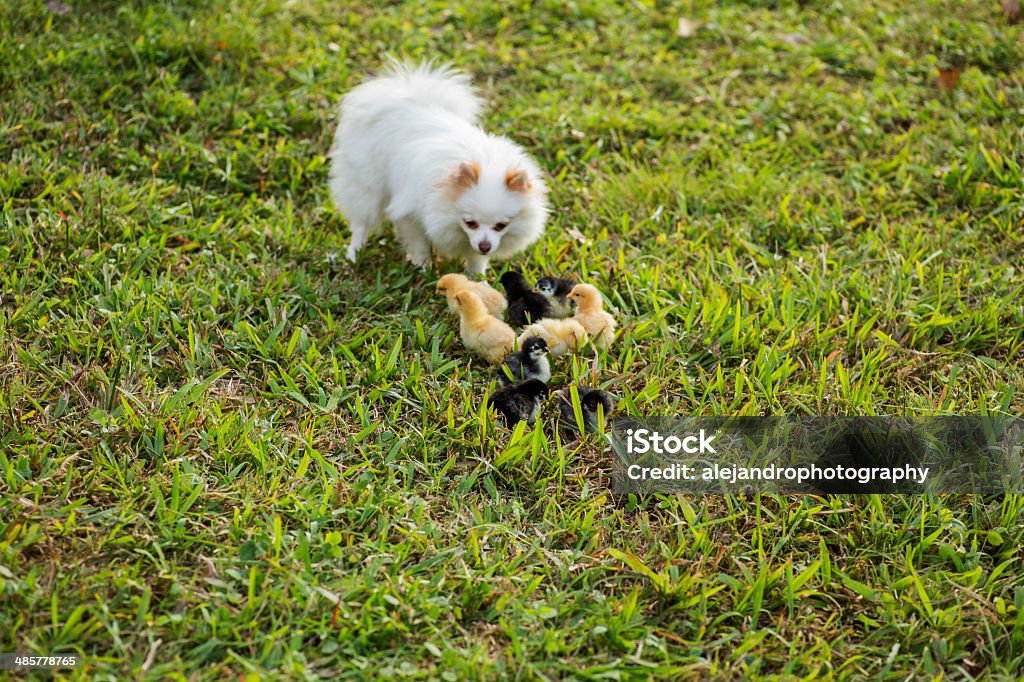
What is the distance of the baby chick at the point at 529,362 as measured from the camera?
12.0 feet

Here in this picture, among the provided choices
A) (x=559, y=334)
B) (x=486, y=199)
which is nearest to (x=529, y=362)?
(x=559, y=334)

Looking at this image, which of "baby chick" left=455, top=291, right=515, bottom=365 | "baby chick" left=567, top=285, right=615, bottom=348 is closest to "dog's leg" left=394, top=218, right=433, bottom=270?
"baby chick" left=455, top=291, right=515, bottom=365

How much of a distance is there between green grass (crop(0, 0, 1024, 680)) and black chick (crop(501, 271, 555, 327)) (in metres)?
0.33

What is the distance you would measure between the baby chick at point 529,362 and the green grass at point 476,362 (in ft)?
0.46

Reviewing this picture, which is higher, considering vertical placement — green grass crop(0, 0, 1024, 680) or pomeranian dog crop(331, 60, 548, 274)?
pomeranian dog crop(331, 60, 548, 274)

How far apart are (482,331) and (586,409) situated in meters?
0.55

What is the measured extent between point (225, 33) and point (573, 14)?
238cm

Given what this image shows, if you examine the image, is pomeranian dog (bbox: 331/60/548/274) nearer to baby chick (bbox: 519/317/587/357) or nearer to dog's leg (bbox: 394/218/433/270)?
dog's leg (bbox: 394/218/433/270)

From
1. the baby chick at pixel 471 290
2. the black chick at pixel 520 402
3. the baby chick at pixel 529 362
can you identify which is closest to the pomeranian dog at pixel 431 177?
the baby chick at pixel 471 290

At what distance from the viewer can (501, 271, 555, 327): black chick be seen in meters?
4.05

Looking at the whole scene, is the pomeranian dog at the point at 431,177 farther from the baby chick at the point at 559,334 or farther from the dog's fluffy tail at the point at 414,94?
the baby chick at the point at 559,334

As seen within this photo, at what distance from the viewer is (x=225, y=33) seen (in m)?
5.77

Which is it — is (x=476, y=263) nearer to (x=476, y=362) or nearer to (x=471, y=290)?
(x=471, y=290)

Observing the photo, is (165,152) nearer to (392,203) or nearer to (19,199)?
(19,199)
